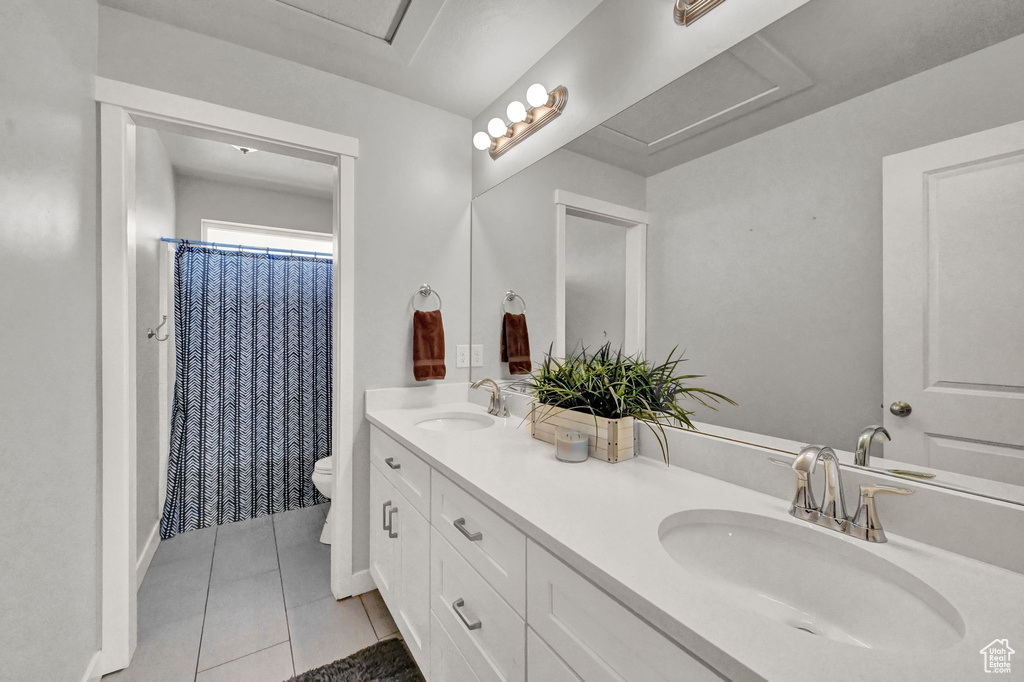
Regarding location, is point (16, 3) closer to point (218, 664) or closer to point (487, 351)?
point (487, 351)

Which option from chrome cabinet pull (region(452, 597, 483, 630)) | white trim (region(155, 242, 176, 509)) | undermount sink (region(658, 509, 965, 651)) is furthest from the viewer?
white trim (region(155, 242, 176, 509))

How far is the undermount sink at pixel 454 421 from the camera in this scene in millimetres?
1830

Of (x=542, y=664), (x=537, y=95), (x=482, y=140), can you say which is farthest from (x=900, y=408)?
(x=482, y=140)

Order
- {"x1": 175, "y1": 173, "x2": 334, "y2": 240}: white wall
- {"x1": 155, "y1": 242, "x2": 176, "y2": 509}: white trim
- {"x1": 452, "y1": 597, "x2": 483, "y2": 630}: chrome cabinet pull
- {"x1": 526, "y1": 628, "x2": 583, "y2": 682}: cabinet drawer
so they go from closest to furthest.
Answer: {"x1": 526, "y1": 628, "x2": 583, "y2": 682}: cabinet drawer → {"x1": 452, "y1": 597, "x2": 483, "y2": 630}: chrome cabinet pull → {"x1": 155, "y1": 242, "x2": 176, "y2": 509}: white trim → {"x1": 175, "y1": 173, "x2": 334, "y2": 240}: white wall

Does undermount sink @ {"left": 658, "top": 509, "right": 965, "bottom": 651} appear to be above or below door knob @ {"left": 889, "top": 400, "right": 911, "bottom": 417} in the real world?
below

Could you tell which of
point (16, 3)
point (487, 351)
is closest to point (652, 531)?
point (487, 351)

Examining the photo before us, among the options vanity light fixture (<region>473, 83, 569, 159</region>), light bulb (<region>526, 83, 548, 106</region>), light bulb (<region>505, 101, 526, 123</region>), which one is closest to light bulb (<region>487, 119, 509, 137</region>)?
vanity light fixture (<region>473, 83, 569, 159</region>)

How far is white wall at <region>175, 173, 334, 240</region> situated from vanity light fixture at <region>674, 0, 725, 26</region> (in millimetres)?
3149

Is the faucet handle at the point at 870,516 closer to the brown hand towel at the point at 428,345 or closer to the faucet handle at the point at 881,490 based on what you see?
the faucet handle at the point at 881,490

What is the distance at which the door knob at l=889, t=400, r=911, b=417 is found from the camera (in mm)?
794

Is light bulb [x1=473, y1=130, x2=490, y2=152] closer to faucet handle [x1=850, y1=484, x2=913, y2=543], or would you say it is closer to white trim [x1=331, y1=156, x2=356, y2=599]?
white trim [x1=331, y1=156, x2=356, y2=599]

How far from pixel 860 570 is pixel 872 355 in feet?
1.31

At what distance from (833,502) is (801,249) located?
0.52 m

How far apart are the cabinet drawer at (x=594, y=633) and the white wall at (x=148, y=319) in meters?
2.06
